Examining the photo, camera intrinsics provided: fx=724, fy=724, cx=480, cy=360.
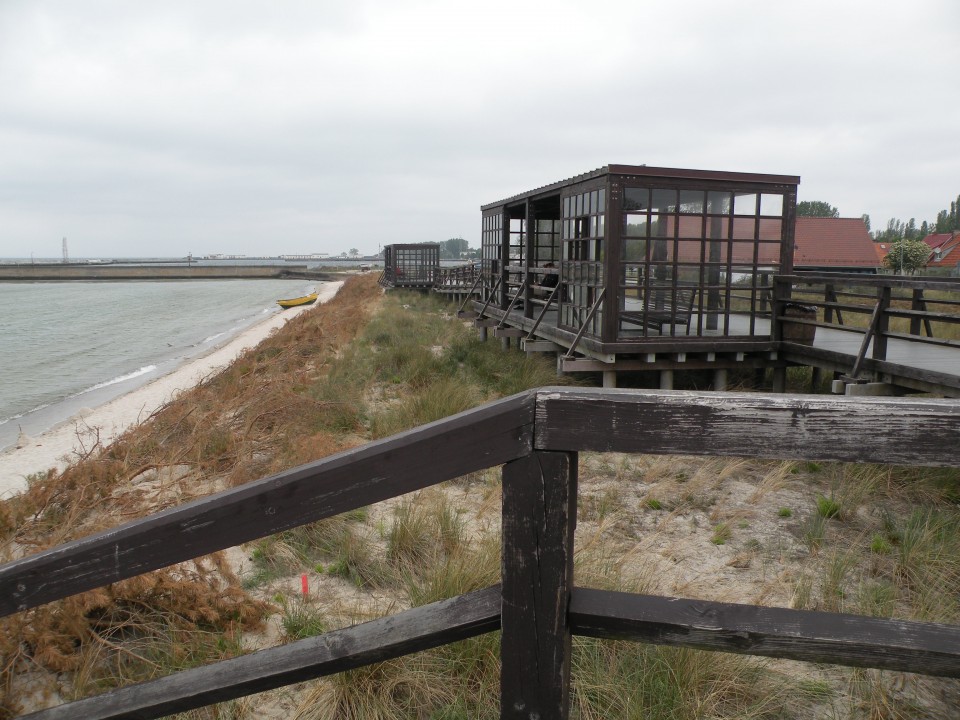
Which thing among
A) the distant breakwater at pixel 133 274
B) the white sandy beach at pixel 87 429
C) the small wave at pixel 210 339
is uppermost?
the distant breakwater at pixel 133 274

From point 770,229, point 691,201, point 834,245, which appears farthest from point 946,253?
point 691,201

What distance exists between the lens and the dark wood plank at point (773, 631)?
1.46 meters

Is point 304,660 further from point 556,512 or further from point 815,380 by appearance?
point 815,380

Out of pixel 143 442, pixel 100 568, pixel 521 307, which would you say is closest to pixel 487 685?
pixel 100 568

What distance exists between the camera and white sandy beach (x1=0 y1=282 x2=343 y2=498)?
10.8 m

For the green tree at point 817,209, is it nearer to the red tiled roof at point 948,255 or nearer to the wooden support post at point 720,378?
the red tiled roof at point 948,255

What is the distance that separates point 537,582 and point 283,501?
1.91ft

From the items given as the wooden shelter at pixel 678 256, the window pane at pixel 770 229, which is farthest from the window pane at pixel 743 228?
the window pane at pixel 770 229

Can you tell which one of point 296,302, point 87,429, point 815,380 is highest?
point 815,380

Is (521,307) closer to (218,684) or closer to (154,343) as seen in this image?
(218,684)

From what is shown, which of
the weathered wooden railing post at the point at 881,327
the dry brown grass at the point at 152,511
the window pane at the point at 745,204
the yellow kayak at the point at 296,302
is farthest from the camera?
the yellow kayak at the point at 296,302

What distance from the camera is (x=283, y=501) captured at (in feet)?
5.24

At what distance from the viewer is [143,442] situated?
9.02m

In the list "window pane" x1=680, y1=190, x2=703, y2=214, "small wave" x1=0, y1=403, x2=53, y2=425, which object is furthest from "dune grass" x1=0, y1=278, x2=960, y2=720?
"small wave" x1=0, y1=403, x2=53, y2=425
